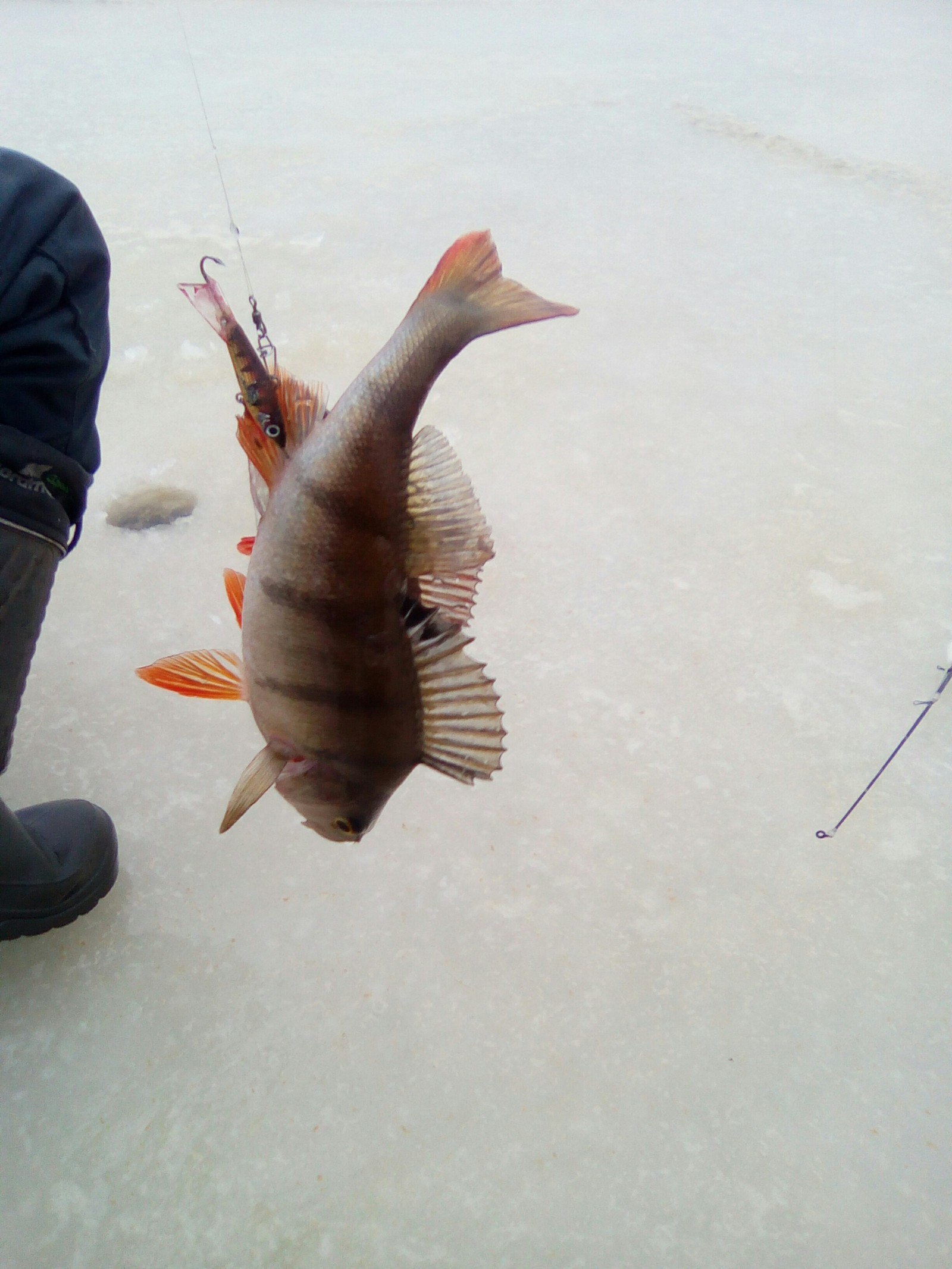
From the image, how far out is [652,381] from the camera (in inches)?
80.6

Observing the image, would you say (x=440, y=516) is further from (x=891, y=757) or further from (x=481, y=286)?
(x=891, y=757)

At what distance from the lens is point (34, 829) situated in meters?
1.09

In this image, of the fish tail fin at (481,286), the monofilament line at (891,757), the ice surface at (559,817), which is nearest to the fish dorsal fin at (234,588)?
the fish tail fin at (481,286)

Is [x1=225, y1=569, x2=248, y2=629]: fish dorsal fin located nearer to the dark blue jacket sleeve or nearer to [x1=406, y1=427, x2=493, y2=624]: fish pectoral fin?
[x1=406, y1=427, x2=493, y2=624]: fish pectoral fin

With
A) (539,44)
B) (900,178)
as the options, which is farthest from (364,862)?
(539,44)

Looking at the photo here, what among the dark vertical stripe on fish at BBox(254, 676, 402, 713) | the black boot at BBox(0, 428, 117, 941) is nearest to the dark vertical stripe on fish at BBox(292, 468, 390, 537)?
the dark vertical stripe on fish at BBox(254, 676, 402, 713)

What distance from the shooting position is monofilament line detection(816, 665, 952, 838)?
1228mm

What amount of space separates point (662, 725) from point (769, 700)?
18 cm

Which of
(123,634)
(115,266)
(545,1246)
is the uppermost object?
(115,266)

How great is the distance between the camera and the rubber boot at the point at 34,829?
35.7 inches

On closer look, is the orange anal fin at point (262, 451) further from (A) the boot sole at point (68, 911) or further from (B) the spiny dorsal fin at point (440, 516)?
(A) the boot sole at point (68, 911)

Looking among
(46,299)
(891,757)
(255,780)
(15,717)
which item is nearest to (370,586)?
(255,780)

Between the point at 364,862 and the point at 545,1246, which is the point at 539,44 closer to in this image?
the point at 364,862

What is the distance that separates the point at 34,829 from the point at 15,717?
152 millimetres
